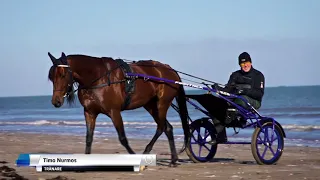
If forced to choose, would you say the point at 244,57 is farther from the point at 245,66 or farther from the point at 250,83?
the point at 250,83

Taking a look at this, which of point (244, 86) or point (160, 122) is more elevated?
point (244, 86)

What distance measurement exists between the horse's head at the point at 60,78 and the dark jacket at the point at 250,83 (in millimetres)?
2782

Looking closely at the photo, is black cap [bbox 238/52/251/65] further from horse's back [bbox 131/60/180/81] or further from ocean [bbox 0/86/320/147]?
ocean [bbox 0/86/320/147]

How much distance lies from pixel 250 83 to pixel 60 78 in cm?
313

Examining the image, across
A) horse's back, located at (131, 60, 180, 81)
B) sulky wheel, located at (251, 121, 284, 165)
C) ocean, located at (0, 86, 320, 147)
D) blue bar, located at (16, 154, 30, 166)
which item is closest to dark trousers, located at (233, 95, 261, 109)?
sulky wheel, located at (251, 121, 284, 165)

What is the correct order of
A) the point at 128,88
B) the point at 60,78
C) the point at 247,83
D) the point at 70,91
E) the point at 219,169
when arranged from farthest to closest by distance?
1. the point at 247,83
2. the point at 219,169
3. the point at 128,88
4. the point at 70,91
5. the point at 60,78

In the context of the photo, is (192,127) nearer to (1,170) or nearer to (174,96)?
(174,96)

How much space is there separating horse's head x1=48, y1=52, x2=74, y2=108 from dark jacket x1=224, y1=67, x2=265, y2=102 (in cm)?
278

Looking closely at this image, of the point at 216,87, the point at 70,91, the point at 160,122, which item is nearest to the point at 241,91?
the point at 216,87

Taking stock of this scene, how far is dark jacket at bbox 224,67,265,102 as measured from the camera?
9.92 m

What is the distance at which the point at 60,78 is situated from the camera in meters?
8.69

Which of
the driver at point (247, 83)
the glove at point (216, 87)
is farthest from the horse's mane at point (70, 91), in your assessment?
the driver at point (247, 83)

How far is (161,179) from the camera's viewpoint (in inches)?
325

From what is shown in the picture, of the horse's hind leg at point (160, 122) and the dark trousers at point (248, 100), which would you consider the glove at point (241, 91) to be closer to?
the dark trousers at point (248, 100)
